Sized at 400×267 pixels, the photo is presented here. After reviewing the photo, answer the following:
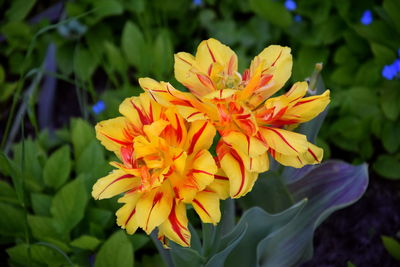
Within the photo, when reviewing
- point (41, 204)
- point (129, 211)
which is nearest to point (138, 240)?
point (41, 204)

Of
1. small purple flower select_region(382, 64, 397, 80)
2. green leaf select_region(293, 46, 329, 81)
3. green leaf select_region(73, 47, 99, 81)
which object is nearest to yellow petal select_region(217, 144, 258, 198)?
small purple flower select_region(382, 64, 397, 80)

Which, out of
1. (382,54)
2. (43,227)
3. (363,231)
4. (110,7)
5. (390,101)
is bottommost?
(363,231)

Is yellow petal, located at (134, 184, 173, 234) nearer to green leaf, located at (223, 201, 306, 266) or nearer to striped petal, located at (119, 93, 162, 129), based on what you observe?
striped petal, located at (119, 93, 162, 129)

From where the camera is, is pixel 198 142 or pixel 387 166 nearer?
pixel 198 142

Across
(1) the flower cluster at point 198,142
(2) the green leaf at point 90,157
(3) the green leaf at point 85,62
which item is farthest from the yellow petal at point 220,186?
(3) the green leaf at point 85,62

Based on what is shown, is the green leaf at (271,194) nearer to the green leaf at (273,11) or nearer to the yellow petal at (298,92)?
the yellow petal at (298,92)

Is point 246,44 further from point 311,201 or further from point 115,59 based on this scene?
point 311,201
